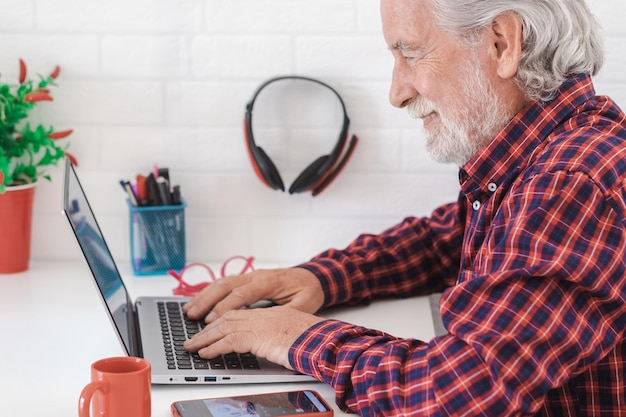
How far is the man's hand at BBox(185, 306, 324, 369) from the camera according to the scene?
4.25 feet

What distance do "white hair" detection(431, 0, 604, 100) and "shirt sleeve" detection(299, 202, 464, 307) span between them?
1.41 ft

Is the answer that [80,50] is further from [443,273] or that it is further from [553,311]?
[553,311]

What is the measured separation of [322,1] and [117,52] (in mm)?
430

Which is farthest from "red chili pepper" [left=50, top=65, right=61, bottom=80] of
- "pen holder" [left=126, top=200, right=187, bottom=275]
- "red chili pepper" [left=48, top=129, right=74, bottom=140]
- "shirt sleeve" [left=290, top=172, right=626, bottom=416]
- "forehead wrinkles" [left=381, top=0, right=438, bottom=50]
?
"shirt sleeve" [left=290, top=172, right=626, bottom=416]

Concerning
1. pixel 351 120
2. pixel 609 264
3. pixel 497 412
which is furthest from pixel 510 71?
pixel 351 120

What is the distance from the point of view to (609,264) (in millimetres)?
1061

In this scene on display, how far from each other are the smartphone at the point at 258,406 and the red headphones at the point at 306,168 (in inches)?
28.2

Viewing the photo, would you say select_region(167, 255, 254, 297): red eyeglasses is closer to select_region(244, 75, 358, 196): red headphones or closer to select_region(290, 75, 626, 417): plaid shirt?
select_region(244, 75, 358, 196): red headphones

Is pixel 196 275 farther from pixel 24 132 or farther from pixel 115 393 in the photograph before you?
pixel 115 393

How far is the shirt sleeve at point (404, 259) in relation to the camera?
166 cm

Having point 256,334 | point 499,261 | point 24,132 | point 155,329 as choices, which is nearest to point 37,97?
point 24,132

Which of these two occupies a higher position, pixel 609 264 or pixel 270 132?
pixel 270 132

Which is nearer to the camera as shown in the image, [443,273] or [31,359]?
[31,359]

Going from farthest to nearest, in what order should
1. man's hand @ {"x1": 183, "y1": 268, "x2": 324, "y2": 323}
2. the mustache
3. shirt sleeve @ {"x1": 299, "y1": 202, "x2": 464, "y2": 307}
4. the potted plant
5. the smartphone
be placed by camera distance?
the potted plant, shirt sleeve @ {"x1": 299, "y1": 202, "x2": 464, "y2": 307}, man's hand @ {"x1": 183, "y1": 268, "x2": 324, "y2": 323}, the mustache, the smartphone
